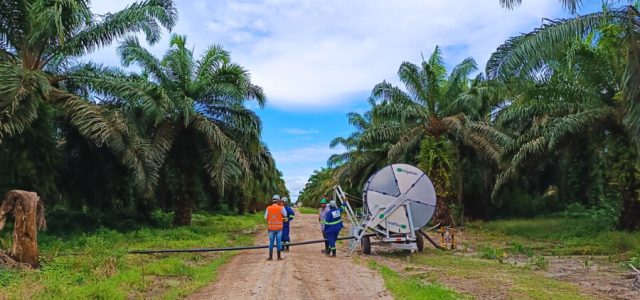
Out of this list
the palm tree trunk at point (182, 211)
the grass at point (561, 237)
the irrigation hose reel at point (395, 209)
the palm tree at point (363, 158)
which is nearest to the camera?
the irrigation hose reel at point (395, 209)

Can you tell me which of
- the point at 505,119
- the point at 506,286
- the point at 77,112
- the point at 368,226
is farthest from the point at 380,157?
the point at 506,286

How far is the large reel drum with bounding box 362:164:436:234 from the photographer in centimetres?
1620

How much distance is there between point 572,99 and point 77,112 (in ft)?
54.5

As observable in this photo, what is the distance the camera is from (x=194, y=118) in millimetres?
22016

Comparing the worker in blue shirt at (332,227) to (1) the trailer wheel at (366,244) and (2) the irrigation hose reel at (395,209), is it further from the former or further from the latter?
(1) the trailer wheel at (366,244)

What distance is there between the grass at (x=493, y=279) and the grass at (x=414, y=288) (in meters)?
0.45

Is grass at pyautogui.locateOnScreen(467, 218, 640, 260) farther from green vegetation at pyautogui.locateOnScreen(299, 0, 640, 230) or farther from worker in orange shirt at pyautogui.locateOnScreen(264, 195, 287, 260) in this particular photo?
worker in orange shirt at pyautogui.locateOnScreen(264, 195, 287, 260)

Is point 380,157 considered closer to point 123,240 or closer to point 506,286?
point 123,240

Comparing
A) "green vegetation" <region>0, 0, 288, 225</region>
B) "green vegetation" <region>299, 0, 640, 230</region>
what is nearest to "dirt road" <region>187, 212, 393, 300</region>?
"green vegetation" <region>299, 0, 640, 230</region>

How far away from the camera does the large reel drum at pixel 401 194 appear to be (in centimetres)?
1620

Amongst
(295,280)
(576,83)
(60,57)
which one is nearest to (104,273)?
(295,280)

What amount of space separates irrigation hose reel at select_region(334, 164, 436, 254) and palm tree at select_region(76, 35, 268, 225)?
752cm

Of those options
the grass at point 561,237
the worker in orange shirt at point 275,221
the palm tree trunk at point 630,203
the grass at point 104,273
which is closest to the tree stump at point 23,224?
the grass at point 104,273

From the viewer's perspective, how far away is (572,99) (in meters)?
Answer: 19.3
